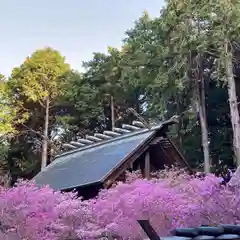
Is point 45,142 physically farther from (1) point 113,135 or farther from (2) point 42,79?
(1) point 113,135

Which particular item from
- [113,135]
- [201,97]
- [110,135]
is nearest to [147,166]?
[113,135]

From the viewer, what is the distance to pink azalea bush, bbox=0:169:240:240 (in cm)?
654

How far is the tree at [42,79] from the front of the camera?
21.5 metres

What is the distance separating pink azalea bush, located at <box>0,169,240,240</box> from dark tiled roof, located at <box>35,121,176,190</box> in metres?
1.46

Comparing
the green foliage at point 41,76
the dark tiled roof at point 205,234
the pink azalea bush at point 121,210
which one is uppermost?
the green foliage at point 41,76

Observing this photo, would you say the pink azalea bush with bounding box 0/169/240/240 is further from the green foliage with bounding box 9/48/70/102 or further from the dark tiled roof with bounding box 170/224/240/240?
the green foliage with bounding box 9/48/70/102

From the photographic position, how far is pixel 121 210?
284 inches

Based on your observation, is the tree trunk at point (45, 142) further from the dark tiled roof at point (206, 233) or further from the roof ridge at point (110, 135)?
the dark tiled roof at point (206, 233)

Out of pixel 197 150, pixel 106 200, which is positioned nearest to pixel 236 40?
pixel 197 150

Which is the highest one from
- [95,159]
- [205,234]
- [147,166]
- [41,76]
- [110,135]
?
[41,76]

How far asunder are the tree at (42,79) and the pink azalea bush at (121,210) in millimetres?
13559

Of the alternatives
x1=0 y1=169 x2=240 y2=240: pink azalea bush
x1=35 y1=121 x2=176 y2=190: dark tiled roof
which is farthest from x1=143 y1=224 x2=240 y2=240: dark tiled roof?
x1=35 y1=121 x2=176 y2=190: dark tiled roof

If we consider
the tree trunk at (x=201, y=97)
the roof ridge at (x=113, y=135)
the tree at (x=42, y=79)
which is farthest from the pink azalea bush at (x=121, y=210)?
the tree at (x=42, y=79)

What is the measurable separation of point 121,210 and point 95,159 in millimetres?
3966
